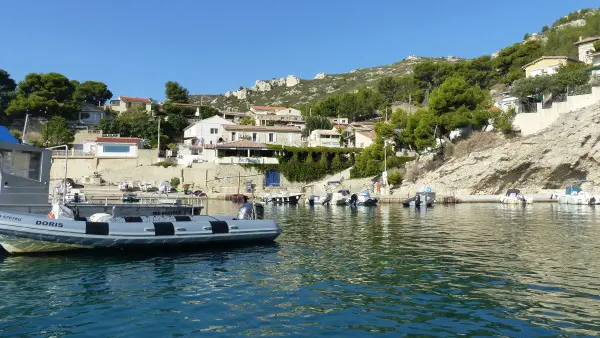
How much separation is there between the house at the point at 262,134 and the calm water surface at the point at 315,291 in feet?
166

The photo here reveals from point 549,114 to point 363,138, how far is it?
85.5 feet

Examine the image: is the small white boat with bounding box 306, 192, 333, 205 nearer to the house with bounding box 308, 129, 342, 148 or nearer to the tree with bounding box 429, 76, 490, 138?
the tree with bounding box 429, 76, 490, 138

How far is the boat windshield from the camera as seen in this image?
15.4m

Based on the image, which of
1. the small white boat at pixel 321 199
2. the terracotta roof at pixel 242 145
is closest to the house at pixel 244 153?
the terracotta roof at pixel 242 145

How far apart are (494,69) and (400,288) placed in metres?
82.9

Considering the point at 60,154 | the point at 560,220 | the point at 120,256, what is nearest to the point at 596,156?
the point at 560,220

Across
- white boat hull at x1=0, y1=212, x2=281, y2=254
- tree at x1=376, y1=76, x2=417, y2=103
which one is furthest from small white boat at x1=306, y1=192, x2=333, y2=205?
tree at x1=376, y1=76, x2=417, y2=103

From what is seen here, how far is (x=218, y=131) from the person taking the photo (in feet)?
227

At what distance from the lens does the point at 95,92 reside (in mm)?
89438

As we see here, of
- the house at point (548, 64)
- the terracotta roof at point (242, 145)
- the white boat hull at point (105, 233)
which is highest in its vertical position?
the house at point (548, 64)

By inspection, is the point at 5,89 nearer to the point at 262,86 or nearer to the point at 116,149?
the point at 116,149

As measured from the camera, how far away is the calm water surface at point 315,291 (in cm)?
773

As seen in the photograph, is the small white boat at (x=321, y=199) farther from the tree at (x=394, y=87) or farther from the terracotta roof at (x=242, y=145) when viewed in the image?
the tree at (x=394, y=87)

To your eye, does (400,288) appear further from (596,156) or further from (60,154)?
(60,154)
